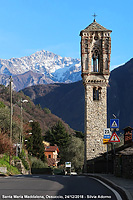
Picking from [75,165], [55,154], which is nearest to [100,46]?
[75,165]

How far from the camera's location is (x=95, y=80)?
58.8m

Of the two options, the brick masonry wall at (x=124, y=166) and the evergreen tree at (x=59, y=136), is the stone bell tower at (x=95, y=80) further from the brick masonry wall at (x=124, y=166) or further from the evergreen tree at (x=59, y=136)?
the evergreen tree at (x=59, y=136)

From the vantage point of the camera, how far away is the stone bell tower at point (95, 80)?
55.9m

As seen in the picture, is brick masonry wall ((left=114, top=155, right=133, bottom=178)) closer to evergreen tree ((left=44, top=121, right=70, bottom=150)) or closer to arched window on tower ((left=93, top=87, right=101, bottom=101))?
arched window on tower ((left=93, top=87, right=101, bottom=101))

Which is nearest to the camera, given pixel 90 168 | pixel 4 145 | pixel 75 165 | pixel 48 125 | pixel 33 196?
pixel 33 196

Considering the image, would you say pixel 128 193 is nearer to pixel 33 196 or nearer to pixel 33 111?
pixel 33 196

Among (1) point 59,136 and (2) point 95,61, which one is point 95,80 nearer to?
(2) point 95,61

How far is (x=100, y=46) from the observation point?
61375mm

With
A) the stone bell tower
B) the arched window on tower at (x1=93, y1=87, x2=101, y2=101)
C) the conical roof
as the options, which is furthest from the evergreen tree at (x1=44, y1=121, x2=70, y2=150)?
the conical roof

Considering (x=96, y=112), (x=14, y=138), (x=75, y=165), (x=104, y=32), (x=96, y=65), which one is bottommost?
(x=75, y=165)

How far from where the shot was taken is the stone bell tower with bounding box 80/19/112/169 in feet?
183

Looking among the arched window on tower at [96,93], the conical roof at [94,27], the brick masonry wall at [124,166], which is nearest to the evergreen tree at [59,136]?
the arched window on tower at [96,93]

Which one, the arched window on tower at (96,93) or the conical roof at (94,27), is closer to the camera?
the arched window on tower at (96,93)

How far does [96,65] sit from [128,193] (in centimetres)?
5057
